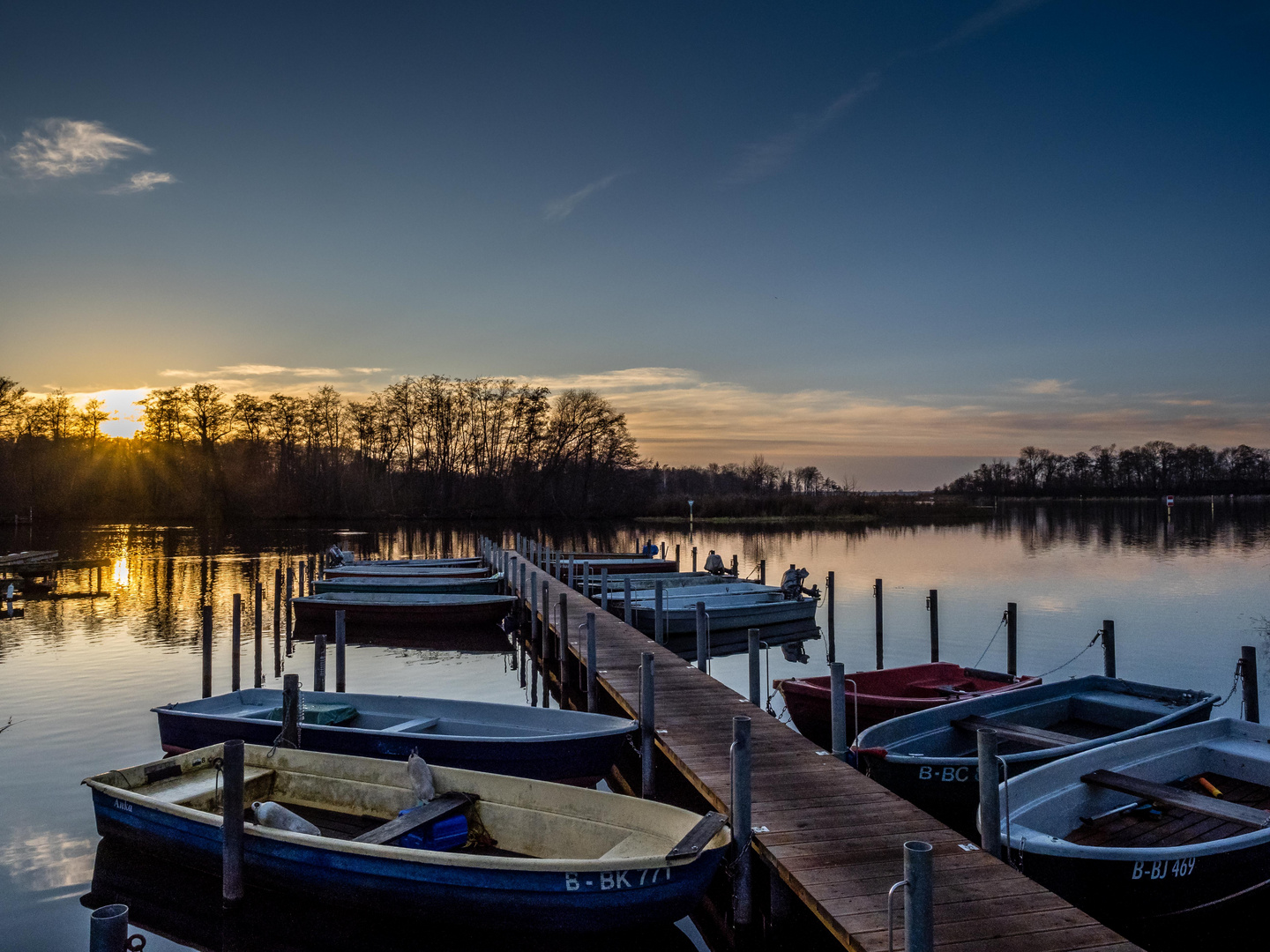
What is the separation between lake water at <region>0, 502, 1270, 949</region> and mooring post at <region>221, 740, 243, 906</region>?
0.41 m

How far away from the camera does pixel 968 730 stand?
9.83m

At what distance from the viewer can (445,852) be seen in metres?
6.50

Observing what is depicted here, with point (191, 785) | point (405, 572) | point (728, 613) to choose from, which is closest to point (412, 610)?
point (405, 572)

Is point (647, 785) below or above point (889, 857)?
below

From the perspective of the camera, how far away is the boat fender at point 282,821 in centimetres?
738

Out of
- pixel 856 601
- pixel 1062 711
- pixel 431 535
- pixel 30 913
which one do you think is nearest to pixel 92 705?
pixel 30 913

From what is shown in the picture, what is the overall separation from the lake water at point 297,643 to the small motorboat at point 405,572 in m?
3.81

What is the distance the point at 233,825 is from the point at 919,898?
235 inches

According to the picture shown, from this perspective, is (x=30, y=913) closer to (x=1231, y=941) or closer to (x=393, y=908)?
(x=393, y=908)

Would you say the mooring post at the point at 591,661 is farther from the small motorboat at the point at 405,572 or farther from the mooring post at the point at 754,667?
the small motorboat at the point at 405,572

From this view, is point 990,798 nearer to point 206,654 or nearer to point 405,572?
point 206,654

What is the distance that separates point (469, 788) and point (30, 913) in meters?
4.58

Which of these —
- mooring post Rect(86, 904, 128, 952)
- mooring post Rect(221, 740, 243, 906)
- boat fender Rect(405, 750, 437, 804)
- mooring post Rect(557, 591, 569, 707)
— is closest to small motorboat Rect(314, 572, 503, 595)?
mooring post Rect(557, 591, 569, 707)

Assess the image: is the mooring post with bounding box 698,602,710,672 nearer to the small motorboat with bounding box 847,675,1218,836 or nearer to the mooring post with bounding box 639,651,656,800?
the small motorboat with bounding box 847,675,1218,836
